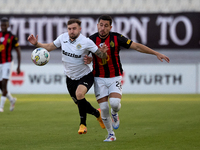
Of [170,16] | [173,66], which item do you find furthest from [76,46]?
[170,16]

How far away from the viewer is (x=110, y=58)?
5992 millimetres

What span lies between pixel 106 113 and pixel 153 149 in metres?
1.01

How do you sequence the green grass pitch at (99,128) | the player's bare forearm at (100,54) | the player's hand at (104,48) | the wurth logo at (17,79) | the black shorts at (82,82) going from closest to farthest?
the green grass pitch at (99,128)
the player's hand at (104,48)
the player's bare forearm at (100,54)
the black shorts at (82,82)
the wurth logo at (17,79)

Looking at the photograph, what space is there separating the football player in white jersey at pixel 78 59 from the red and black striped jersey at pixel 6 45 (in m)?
3.83

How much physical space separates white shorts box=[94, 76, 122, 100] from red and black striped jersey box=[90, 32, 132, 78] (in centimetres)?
7

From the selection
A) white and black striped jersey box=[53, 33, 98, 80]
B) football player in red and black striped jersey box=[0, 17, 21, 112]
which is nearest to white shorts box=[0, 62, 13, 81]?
football player in red and black striped jersey box=[0, 17, 21, 112]

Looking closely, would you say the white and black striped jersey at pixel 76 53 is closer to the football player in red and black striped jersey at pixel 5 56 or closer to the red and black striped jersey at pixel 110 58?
the red and black striped jersey at pixel 110 58

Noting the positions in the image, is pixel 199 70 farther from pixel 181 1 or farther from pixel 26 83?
pixel 26 83

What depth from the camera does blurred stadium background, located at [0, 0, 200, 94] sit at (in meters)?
15.8

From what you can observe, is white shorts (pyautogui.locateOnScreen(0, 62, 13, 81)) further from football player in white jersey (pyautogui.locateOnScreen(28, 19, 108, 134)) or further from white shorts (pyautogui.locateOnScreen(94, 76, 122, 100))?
white shorts (pyautogui.locateOnScreen(94, 76, 122, 100))

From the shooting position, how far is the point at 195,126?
7.16 meters

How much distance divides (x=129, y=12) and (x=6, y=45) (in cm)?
740

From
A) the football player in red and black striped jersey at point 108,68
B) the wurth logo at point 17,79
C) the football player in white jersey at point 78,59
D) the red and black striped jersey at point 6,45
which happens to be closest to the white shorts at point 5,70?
the red and black striped jersey at point 6,45

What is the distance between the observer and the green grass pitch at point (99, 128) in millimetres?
5418
